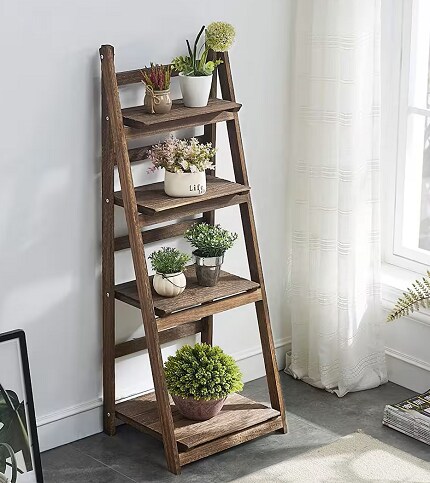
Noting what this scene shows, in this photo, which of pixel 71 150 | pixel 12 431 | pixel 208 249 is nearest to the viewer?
pixel 12 431

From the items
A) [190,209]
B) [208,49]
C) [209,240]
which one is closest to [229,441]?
[209,240]

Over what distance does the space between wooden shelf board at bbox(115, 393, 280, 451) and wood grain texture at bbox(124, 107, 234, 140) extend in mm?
947

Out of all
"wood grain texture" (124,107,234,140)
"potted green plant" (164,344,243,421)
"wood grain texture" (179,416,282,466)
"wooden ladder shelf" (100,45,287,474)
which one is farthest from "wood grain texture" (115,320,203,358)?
Answer: "wood grain texture" (124,107,234,140)

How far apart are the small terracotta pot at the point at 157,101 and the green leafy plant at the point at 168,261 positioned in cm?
45

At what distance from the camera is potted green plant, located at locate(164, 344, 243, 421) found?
3297 millimetres

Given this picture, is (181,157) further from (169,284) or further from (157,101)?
(169,284)

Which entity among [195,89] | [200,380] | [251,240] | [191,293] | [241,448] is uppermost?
[195,89]

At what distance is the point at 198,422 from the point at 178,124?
986mm

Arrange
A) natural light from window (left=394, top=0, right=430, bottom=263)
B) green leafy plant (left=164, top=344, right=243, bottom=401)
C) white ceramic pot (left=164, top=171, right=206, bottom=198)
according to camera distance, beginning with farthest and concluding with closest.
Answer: natural light from window (left=394, top=0, right=430, bottom=263) → green leafy plant (left=164, top=344, right=243, bottom=401) → white ceramic pot (left=164, top=171, right=206, bottom=198)

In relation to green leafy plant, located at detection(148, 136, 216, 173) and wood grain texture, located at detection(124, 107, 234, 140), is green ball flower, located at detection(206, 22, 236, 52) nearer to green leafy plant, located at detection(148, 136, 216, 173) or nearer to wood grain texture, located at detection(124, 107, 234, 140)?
wood grain texture, located at detection(124, 107, 234, 140)

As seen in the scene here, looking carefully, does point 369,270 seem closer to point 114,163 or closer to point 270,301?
point 270,301

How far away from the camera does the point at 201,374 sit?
3.30 metres

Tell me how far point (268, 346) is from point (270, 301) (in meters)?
0.45

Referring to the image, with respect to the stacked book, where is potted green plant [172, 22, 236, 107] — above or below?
above
